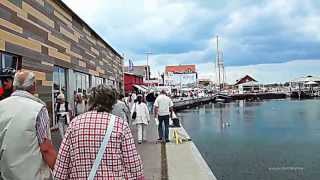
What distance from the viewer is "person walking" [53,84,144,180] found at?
3639mm

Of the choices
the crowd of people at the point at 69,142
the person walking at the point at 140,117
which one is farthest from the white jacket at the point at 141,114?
the crowd of people at the point at 69,142

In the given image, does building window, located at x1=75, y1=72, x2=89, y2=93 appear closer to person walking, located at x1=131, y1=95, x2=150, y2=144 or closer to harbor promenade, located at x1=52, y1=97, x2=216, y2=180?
person walking, located at x1=131, y1=95, x2=150, y2=144

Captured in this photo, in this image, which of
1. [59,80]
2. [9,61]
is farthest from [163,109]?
[59,80]

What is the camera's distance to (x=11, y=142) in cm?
386

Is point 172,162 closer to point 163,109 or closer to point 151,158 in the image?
point 151,158

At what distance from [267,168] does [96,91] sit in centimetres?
1199

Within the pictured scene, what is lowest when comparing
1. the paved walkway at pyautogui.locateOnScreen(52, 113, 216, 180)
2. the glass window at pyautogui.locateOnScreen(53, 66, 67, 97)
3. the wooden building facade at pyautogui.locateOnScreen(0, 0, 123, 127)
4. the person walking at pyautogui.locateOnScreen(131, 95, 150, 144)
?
the paved walkway at pyautogui.locateOnScreen(52, 113, 216, 180)

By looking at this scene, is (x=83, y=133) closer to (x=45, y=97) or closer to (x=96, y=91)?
(x=96, y=91)

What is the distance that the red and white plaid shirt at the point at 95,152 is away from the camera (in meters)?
3.64

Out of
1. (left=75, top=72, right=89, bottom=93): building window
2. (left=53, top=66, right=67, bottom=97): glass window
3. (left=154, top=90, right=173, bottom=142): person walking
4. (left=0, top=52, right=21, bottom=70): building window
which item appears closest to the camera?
(left=0, top=52, right=21, bottom=70): building window

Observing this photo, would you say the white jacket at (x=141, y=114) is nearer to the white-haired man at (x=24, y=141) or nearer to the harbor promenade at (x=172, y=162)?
the harbor promenade at (x=172, y=162)

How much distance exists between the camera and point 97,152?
3.64 meters

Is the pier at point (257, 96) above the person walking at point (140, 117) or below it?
below

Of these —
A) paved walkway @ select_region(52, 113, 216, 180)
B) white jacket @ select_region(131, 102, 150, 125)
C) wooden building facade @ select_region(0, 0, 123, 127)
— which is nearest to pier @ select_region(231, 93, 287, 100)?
wooden building facade @ select_region(0, 0, 123, 127)
